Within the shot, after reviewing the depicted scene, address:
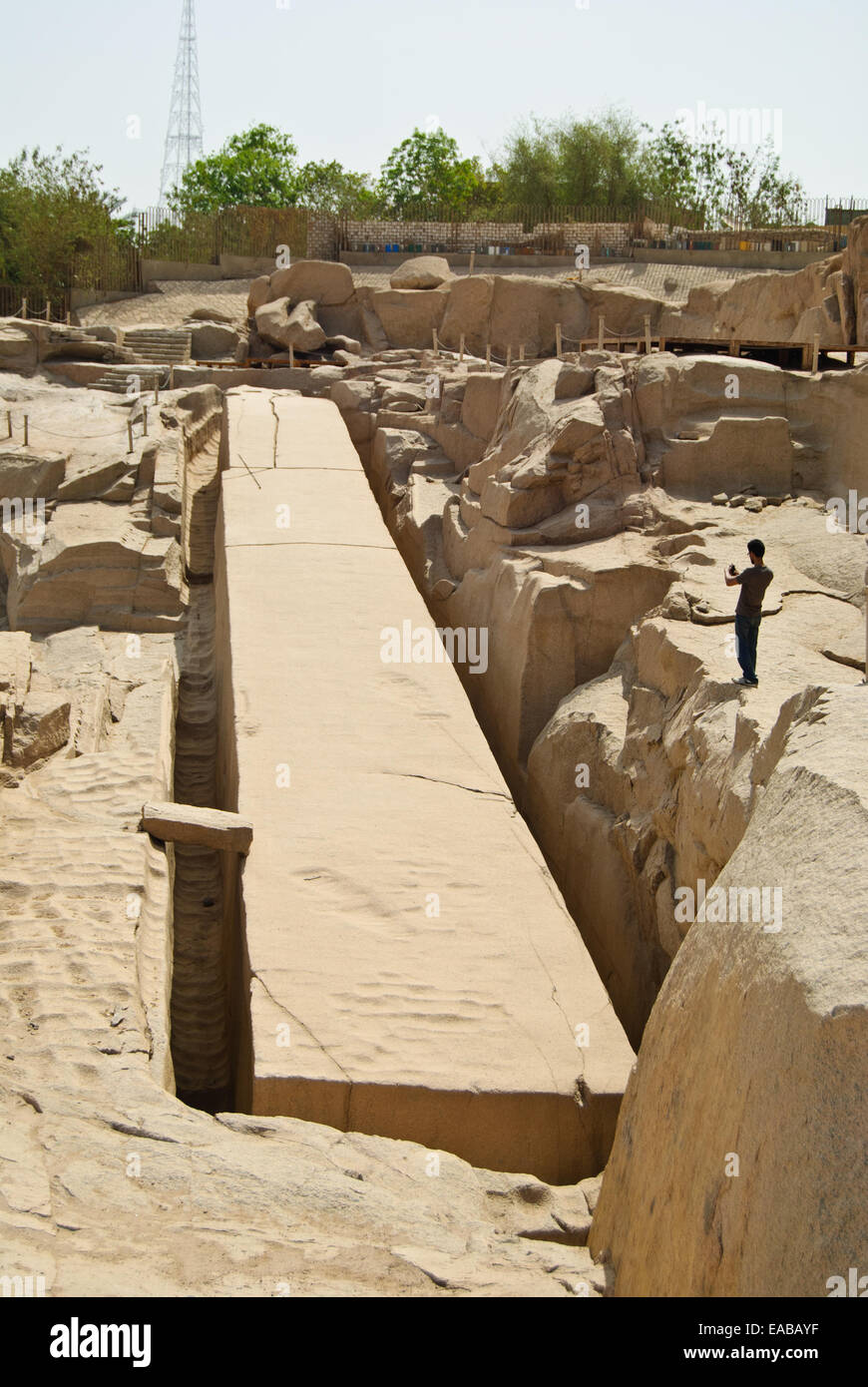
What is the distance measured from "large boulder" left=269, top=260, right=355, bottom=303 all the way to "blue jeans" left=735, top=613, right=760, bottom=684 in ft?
45.5

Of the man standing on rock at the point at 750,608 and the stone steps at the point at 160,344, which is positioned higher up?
the stone steps at the point at 160,344

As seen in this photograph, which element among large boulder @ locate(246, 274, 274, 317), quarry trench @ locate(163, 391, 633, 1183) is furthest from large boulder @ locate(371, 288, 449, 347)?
quarry trench @ locate(163, 391, 633, 1183)

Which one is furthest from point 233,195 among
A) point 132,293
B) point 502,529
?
point 502,529

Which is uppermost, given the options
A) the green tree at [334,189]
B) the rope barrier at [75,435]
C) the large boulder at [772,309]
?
the green tree at [334,189]

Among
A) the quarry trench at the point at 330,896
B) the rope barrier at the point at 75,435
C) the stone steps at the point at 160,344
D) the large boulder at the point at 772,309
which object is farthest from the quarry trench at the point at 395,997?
the stone steps at the point at 160,344

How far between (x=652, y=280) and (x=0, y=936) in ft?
65.2

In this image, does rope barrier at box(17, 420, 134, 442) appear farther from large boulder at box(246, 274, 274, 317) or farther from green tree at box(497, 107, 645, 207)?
green tree at box(497, 107, 645, 207)

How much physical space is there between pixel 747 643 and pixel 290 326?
12.9 m

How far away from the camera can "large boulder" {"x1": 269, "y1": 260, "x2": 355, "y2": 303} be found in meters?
18.3

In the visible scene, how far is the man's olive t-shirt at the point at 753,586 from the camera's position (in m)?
5.55

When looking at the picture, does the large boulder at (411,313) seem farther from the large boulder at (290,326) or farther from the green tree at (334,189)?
the green tree at (334,189)

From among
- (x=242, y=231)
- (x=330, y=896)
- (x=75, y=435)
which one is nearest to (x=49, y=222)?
(x=242, y=231)

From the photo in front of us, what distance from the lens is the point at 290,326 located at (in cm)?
1727

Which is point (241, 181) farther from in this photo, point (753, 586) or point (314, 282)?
point (753, 586)
